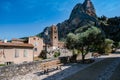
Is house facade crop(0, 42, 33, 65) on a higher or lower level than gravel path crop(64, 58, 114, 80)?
higher

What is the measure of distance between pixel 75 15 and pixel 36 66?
128784 mm

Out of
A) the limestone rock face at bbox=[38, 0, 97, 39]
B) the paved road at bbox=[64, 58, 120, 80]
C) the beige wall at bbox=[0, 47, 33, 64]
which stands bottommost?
the paved road at bbox=[64, 58, 120, 80]

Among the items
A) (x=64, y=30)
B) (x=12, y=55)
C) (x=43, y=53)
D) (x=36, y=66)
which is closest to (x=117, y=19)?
(x=43, y=53)

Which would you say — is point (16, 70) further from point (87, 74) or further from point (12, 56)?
point (12, 56)

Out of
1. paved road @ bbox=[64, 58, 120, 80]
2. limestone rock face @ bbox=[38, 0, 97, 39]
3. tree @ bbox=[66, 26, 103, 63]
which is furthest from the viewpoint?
limestone rock face @ bbox=[38, 0, 97, 39]

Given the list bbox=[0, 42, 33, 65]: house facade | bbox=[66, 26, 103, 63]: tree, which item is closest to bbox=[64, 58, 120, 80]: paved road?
bbox=[66, 26, 103, 63]: tree

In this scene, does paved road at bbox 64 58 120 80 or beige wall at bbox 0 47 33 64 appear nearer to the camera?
paved road at bbox 64 58 120 80

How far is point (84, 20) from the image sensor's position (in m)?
129

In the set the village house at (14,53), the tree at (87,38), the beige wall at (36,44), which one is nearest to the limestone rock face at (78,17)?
the beige wall at (36,44)

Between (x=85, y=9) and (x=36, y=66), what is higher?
(x=85, y=9)

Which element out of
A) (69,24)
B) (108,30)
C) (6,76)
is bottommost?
(6,76)

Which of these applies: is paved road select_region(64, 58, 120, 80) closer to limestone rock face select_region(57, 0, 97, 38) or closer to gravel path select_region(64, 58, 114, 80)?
gravel path select_region(64, 58, 114, 80)

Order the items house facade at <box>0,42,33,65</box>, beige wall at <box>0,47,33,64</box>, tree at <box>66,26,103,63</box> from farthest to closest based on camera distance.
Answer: beige wall at <box>0,47,33,64</box> < house facade at <box>0,42,33,65</box> < tree at <box>66,26,103,63</box>

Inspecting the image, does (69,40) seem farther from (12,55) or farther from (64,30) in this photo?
(64,30)
